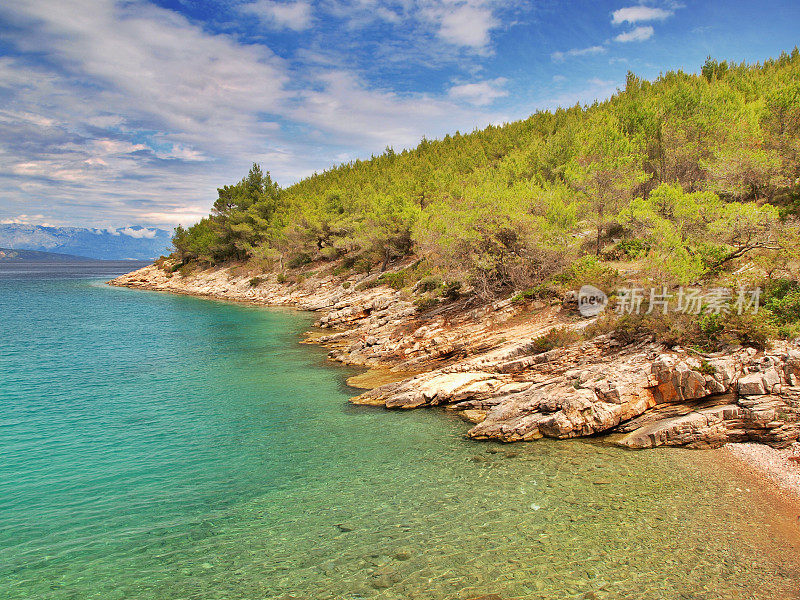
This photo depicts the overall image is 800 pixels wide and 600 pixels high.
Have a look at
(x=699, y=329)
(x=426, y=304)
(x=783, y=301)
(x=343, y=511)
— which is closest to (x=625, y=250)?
(x=783, y=301)

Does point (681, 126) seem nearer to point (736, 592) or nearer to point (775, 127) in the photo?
point (775, 127)

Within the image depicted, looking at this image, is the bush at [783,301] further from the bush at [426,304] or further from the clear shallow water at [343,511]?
the bush at [426,304]

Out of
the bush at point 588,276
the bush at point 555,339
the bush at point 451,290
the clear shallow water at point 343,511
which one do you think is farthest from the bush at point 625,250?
the clear shallow water at point 343,511

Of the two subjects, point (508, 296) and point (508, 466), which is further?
point (508, 296)

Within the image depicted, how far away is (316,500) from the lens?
1250 centimetres

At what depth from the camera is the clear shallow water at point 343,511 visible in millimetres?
8984

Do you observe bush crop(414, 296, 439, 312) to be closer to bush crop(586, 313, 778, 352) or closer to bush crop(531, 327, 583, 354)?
bush crop(531, 327, 583, 354)

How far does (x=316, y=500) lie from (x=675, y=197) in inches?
865

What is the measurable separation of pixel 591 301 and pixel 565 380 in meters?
7.93

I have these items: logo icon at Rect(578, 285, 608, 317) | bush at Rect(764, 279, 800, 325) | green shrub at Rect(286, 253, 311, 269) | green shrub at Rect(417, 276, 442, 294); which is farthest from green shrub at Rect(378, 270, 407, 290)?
bush at Rect(764, 279, 800, 325)

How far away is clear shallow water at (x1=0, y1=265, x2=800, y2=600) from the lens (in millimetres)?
8984

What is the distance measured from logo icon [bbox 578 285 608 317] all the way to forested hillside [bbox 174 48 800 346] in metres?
0.86

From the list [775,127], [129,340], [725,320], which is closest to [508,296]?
[725,320]

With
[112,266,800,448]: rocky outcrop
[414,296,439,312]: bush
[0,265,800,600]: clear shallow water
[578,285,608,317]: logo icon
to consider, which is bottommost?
[0,265,800,600]: clear shallow water
